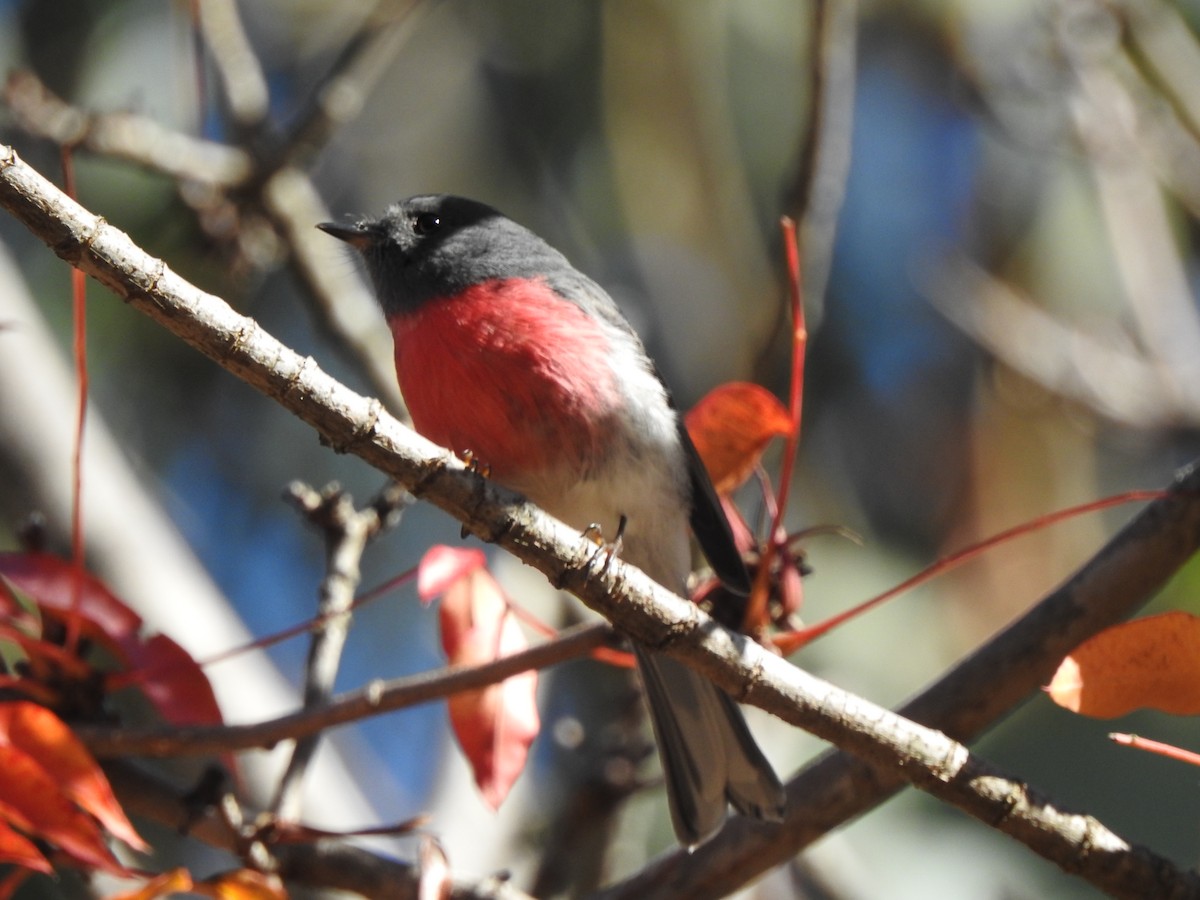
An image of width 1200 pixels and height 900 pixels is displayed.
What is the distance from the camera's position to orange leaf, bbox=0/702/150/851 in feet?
6.89

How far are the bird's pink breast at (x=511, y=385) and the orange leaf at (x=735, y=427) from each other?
36 centimetres

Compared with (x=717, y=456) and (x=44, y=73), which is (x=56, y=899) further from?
(x=44, y=73)

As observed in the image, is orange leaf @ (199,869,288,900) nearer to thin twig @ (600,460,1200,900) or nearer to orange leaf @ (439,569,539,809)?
orange leaf @ (439,569,539,809)

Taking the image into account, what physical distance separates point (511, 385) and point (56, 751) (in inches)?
53.6

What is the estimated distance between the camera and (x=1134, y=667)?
203 centimetres

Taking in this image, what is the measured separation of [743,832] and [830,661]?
2970mm

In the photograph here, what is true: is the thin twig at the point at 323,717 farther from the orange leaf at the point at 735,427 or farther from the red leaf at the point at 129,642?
the orange leaf at the point at 735,427

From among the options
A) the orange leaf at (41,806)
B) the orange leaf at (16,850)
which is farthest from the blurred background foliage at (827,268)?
the orange leaf at (16,850)

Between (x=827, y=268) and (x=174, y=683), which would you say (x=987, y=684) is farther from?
(x=827, y=268)

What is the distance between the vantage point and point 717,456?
2.88 metres

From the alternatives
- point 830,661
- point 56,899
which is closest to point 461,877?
point 56,899

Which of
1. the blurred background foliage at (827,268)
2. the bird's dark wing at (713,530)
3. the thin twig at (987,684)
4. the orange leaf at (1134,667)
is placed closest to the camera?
the orange leaf at (1134,667)

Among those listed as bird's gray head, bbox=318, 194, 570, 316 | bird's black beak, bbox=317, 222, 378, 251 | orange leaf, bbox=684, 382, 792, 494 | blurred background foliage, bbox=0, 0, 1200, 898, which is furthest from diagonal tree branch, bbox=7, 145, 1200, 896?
blurred background foliage, bbox=0, 0, 1200, 898

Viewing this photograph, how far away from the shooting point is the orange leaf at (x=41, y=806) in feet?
6.66
